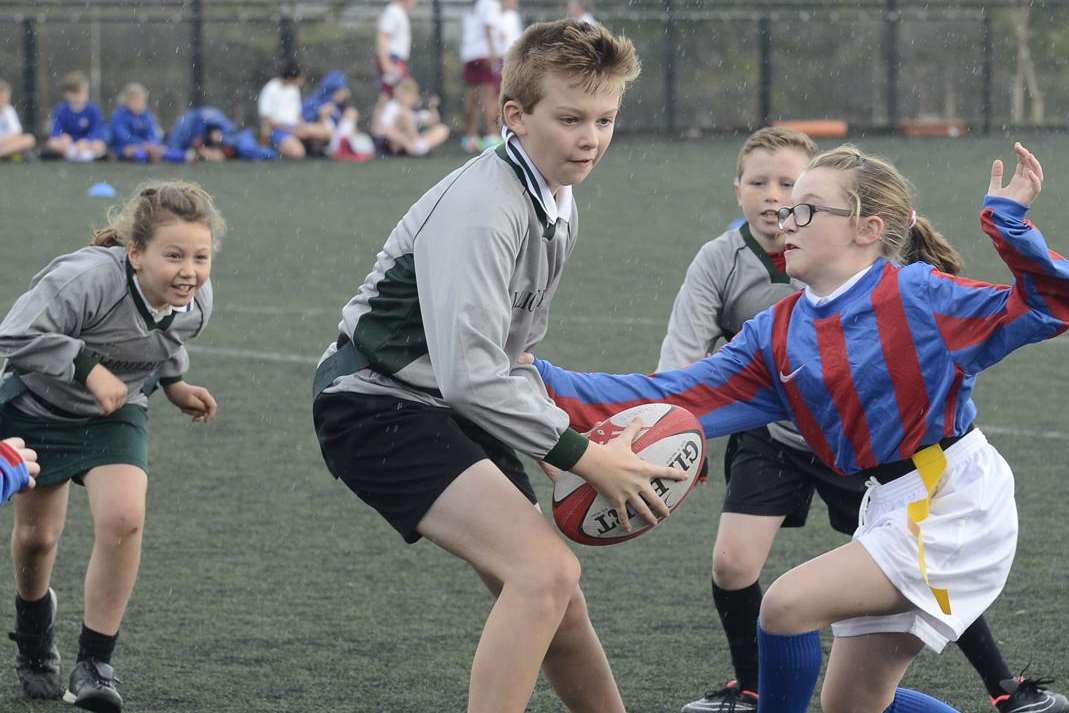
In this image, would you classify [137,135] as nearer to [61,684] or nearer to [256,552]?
[256,552]

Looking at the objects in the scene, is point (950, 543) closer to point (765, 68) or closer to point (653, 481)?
point (653, 481)

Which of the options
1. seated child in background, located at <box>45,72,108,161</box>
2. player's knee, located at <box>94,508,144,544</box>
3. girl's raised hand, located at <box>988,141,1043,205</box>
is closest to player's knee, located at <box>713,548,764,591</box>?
girl's raised hand, located at <box>988,141,1043,205</box>

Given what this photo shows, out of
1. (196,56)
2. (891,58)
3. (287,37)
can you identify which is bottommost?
(891,58)

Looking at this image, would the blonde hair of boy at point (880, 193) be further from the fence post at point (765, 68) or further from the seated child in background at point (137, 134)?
the fence post at point (765, 68)

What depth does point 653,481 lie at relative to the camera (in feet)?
11.8

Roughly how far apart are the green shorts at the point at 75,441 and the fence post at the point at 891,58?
17.1 m

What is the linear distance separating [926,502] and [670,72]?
17096 mm

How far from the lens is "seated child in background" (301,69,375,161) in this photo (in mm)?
18281

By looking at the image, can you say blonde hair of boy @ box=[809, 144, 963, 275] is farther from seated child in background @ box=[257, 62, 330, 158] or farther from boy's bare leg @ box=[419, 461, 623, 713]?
seated child in background @ box=[257, 62, 330, 158]

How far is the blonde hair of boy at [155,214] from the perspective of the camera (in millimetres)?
4578

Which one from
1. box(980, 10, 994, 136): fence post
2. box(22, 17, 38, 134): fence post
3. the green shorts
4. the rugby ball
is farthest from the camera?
box(980, 10, 994, 136): fence post

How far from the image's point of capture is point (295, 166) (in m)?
17.6

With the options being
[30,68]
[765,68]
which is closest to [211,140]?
[30,68]

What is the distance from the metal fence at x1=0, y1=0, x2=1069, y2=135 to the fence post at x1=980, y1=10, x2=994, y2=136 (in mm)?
17
